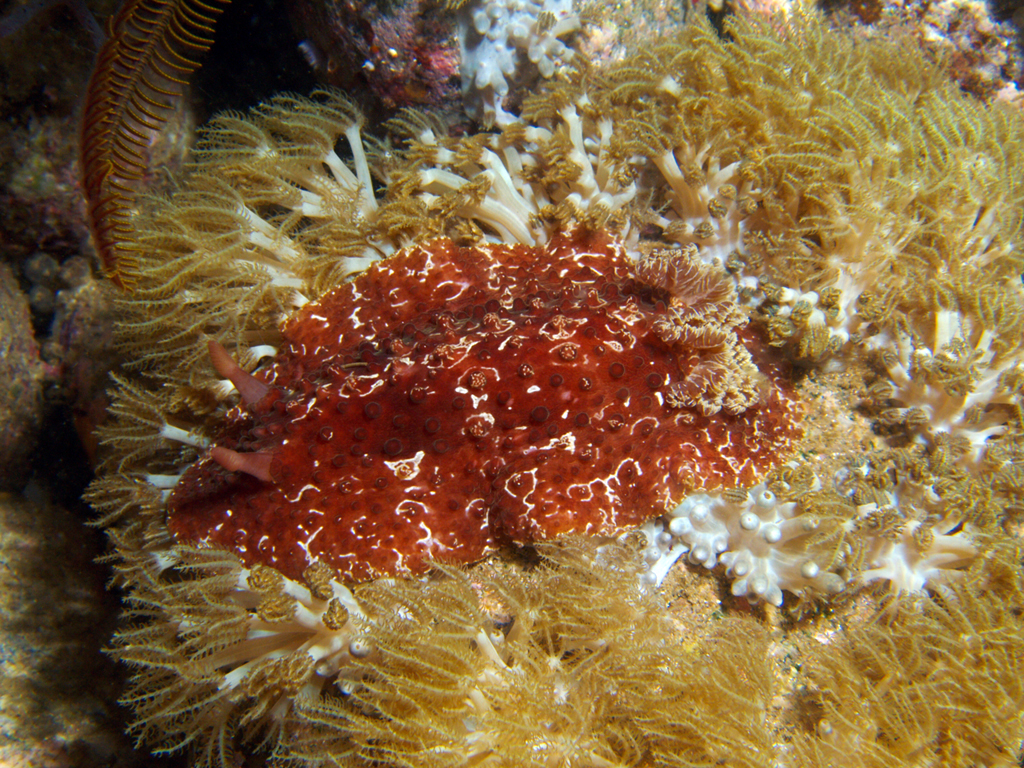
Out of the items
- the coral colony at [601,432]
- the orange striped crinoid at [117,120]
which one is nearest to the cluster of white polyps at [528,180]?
the coral colony at [601,432]

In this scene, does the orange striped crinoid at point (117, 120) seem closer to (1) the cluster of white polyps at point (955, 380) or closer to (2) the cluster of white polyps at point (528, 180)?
(2) the cluster of white polyps at point (528, 180)

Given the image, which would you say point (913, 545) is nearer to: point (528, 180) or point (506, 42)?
point (528, 180)

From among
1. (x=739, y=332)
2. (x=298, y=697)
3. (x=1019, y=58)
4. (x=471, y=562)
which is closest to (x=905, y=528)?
(x=739, y=332)

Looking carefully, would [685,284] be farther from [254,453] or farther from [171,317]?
[171,317]

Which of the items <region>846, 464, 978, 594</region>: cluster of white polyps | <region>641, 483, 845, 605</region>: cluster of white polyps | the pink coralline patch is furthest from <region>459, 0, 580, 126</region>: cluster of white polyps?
<region>846, 464, 978, 594</region>: cluster of white polyps

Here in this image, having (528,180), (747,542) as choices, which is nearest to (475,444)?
(747,542)

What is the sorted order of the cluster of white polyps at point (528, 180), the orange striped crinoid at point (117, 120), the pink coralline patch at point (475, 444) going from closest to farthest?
the pink coralline patch at point (475, 444) < the orange striped crinoid at point (117, 120) < the cluster of white polyps at point (528, 180)
